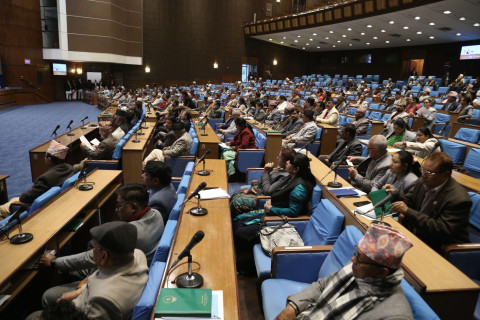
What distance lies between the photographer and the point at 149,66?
21.3 m

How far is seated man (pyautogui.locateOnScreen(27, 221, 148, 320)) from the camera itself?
5.08ft

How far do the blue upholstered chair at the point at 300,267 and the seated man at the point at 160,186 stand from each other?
43.6 inches

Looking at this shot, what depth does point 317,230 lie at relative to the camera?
2.64 meters

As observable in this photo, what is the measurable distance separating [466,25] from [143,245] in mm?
15002

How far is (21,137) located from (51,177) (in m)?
6.22

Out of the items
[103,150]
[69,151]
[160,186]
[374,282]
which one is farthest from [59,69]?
[374,282]

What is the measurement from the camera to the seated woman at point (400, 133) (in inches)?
192

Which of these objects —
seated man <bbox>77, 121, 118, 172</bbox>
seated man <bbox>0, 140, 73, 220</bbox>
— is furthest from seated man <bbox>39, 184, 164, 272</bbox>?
seated man <bbox>77, 121, 118, 172</bbox>

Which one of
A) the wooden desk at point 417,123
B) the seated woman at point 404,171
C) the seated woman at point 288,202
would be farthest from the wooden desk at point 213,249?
the wooden desk at point 417,123

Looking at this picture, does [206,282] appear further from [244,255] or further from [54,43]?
[54,43]

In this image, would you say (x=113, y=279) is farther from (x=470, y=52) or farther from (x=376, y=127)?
(x=470, y=52)

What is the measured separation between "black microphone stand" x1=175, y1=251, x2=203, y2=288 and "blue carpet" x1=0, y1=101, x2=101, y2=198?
13.3 feet

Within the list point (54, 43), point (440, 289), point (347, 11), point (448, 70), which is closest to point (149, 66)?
point (54, 43)

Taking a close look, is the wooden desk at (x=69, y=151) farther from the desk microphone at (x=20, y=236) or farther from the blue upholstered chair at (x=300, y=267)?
the blue upholstered chair at (x=300, y=267)
